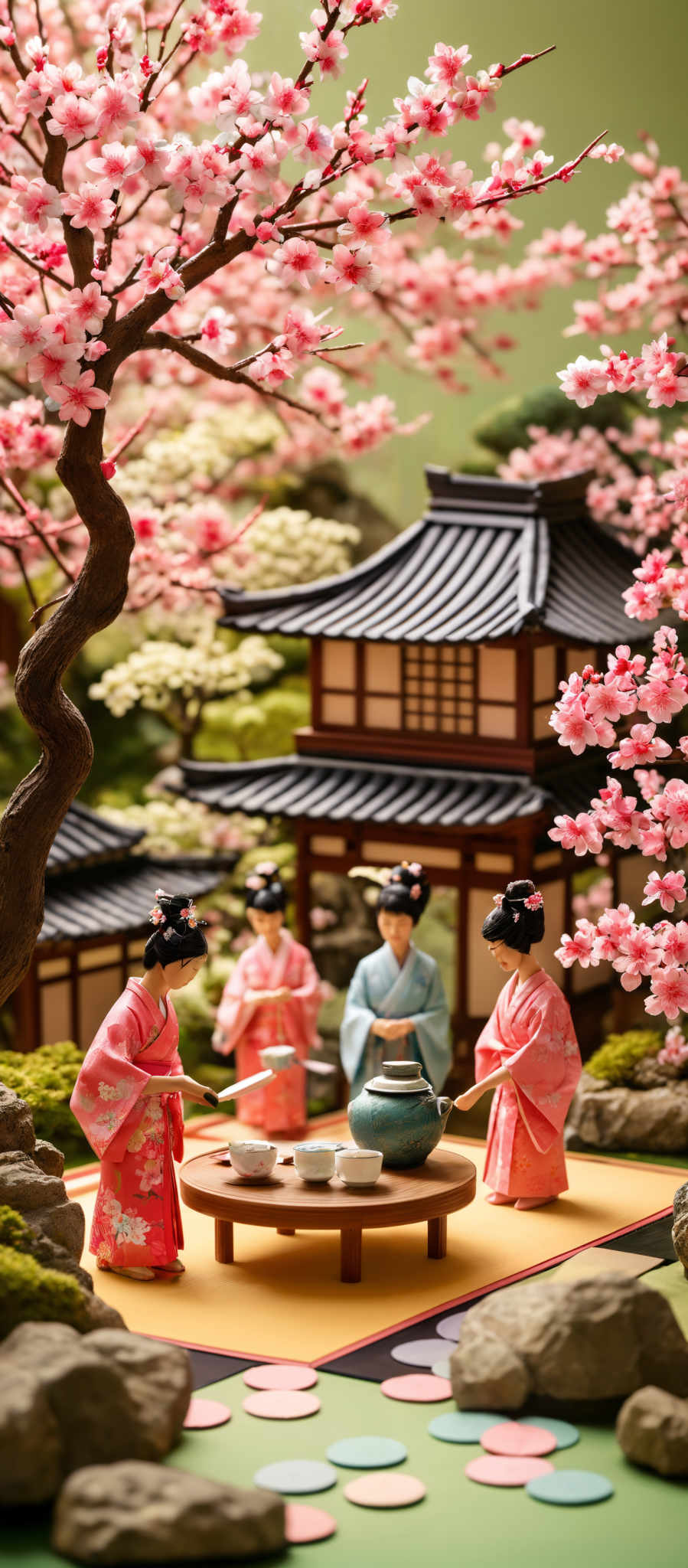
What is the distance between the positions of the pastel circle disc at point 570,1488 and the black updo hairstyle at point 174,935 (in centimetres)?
299

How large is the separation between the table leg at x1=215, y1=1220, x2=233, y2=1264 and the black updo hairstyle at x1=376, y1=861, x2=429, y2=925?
2.19 meters

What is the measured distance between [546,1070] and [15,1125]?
2.72m

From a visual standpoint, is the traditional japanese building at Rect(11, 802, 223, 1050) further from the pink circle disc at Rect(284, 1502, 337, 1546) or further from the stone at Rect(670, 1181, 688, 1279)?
the pink circle disc at Rect(284, 1502, 337, 1546)

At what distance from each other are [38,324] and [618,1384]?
4212 mm

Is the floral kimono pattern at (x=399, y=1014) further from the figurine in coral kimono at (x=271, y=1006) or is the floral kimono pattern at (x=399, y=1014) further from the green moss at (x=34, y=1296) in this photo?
the green moss at (x=34, y=1296)

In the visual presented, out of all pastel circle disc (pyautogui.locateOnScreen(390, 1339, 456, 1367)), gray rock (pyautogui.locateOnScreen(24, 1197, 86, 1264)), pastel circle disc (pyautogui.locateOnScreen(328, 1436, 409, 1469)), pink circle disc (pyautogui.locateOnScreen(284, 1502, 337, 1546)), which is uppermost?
gray rock (pyautogui.locateOnScreen(24, 1197, 86, 1264))

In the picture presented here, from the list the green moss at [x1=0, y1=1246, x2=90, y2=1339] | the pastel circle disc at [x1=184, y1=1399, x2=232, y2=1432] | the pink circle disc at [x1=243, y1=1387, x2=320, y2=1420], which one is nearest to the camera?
the green moss at [x1=0, y1=1246, x2=90, y2=1339]

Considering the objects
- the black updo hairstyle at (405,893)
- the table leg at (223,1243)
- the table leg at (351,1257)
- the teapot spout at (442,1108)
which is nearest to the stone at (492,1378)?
the table leg at (351,1257)

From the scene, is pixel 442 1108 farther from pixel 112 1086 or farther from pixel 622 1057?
pixel 622 1057

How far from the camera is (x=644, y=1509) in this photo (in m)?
6.27

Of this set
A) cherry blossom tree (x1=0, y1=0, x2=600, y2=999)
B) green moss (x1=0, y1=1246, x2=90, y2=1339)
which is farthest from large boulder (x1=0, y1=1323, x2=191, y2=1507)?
cherry blossom tree (x1=0, y1=0, x2=600, y2=999)

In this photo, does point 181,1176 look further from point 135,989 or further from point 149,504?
point 149,504

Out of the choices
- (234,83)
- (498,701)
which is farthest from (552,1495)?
(498,701)

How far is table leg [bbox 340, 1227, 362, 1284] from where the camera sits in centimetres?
853
